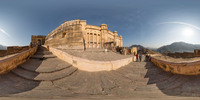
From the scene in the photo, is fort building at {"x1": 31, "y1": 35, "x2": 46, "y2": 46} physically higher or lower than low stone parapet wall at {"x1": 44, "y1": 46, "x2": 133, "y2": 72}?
higher

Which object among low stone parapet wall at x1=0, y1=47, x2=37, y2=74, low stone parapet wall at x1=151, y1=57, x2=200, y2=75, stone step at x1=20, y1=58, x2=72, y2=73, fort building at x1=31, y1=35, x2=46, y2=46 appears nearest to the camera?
low stone parapet wall at x1=151, y1=57, x2=200, y2=75

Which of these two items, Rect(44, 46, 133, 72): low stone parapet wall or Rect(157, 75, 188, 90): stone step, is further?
Rect(44, 46, 133, 72): low stone parapet wall

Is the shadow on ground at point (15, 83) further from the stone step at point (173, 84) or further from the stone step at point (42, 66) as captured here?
the stone step at point (173, 84)

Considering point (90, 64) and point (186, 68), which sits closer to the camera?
point (186, 68)

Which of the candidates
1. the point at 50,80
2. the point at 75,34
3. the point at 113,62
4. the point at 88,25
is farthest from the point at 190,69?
the point at 88,25

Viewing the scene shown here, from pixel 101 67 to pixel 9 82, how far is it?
171 inches

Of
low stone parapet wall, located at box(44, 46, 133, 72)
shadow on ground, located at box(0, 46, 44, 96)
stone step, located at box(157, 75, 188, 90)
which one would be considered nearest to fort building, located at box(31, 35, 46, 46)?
low stone parapet wall, located at box(44, 46, 133, 72)

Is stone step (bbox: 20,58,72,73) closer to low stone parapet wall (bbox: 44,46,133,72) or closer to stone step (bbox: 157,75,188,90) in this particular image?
low stone parapet wall (bbox: 44,46,133,72)

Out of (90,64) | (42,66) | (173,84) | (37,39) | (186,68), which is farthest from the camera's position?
(37,39)

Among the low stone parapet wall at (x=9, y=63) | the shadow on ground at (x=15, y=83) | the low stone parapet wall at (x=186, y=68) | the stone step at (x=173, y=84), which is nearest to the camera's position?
the shadow on ground at (x=15, y=83)


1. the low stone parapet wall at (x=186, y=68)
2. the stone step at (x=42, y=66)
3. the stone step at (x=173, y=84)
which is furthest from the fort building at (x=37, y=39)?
the low stone parapet wall at (x=186, y=68)

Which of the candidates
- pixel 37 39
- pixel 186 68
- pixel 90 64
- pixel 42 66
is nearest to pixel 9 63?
pixel 42 66

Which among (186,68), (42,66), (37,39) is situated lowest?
(42,66)

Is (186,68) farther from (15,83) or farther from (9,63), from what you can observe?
(9,63)
